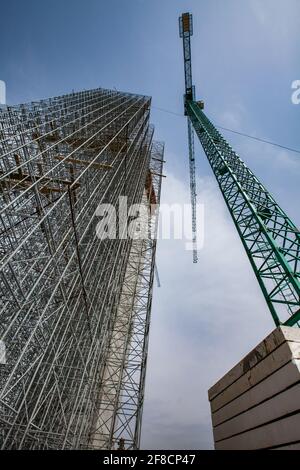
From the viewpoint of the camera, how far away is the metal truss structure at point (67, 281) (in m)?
8.90

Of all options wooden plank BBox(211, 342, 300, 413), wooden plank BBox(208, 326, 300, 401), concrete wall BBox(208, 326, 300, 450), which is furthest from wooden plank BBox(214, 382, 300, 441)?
wooden plank BBox(208, 326, 300, 401)

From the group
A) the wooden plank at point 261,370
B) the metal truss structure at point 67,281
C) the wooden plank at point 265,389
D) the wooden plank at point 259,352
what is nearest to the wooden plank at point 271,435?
the wooden plank at point 265,389

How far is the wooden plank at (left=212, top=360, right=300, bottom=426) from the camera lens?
14.1 feet

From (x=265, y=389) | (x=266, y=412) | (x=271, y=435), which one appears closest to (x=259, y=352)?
(x=265, y=389)

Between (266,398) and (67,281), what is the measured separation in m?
9.63

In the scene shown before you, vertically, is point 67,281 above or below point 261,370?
above

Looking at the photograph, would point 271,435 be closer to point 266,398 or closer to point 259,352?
point 266,398

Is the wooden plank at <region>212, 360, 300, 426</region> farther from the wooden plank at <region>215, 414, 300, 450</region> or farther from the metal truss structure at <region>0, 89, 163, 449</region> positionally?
the metal truss structure at <region>0, 89, 163, 449</region>

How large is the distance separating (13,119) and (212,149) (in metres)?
14.6

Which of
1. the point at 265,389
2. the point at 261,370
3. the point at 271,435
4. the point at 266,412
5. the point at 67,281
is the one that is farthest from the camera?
the point at 67,281

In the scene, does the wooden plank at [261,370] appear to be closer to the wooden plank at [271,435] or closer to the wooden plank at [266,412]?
the wooden plank at [266,412]

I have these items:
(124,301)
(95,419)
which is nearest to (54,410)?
(95,419)

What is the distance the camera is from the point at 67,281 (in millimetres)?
12281
